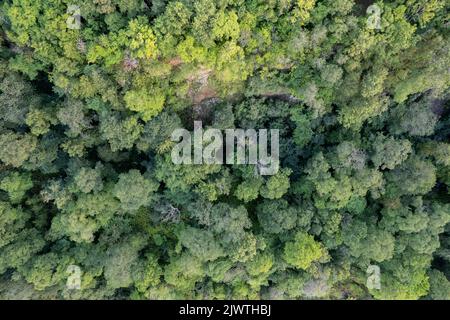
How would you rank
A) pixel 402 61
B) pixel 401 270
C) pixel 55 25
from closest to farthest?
pixel 55 25 < pixel 402 61 < pixel 401 270

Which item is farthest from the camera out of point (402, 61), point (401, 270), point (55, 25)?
point (401, 270)

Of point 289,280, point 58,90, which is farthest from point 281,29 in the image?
point 289,280

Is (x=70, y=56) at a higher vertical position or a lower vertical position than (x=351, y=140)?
higher

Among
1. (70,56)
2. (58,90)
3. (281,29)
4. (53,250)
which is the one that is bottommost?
(53,250)

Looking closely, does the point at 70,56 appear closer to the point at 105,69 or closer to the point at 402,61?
the point at 105,69

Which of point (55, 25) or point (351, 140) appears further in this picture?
point (351, 140)

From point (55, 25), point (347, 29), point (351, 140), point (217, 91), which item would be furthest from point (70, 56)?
point (351, 140)

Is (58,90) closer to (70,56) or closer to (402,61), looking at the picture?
(70,56)
